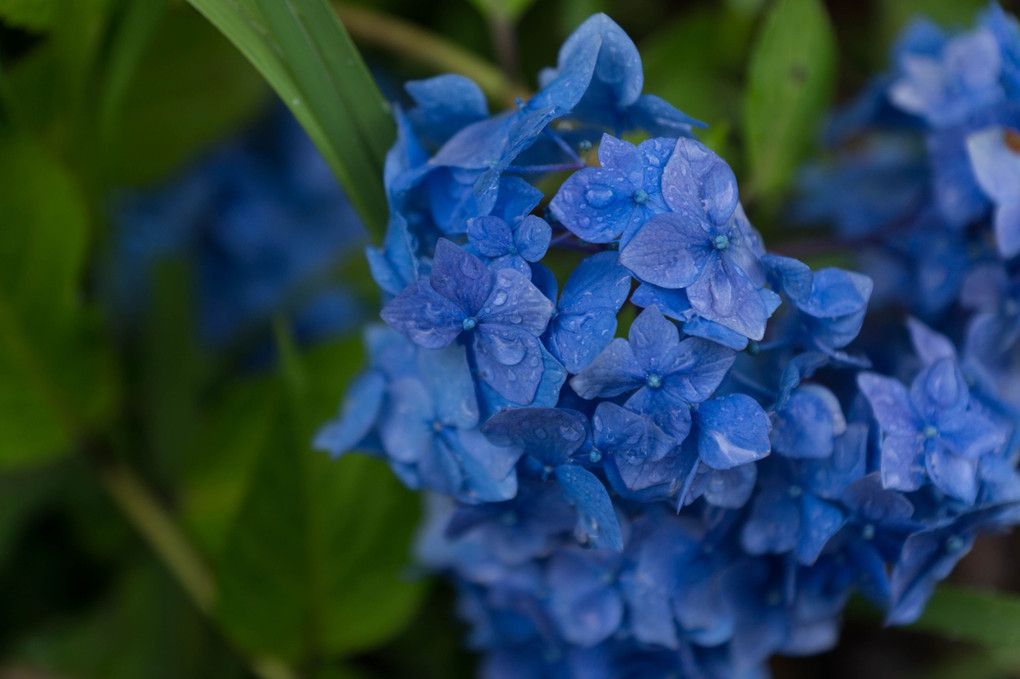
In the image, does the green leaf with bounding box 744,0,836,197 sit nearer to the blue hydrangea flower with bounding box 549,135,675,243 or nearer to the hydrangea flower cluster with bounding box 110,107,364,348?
the blue hydrangea flower with bounding box 549,135,675,243

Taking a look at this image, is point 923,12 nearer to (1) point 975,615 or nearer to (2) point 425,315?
(1) point 975,615

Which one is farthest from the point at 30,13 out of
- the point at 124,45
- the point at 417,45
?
the point at 417,45

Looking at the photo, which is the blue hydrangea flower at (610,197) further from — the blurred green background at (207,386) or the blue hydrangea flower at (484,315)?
the blurred green background at (207,386)

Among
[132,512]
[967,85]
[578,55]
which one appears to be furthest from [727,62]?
[132,512]

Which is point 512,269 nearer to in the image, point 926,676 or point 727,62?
point 727,62

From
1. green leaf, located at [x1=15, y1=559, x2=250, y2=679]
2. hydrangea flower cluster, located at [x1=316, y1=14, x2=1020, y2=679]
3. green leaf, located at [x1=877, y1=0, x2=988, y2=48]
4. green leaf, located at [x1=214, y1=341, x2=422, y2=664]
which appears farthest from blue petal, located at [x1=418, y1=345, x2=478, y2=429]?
green leaf, located at [x1=877, y1=0, x2=988, y2=48]

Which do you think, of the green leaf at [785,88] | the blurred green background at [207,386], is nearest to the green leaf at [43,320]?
the blurred green background at [207,386]
